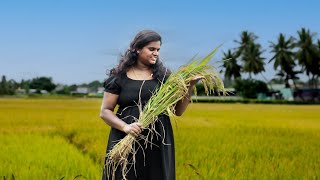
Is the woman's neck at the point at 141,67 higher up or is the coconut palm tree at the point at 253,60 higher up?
the coconut palm tree at the point at 253,60

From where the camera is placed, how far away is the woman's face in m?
3.08

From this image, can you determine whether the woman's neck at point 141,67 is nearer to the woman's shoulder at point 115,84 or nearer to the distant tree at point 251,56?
the woman's shoulder at point 115,84

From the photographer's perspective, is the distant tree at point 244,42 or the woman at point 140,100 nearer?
the woman at point 140,100

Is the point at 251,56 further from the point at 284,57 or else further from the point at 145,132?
the point at 145,132

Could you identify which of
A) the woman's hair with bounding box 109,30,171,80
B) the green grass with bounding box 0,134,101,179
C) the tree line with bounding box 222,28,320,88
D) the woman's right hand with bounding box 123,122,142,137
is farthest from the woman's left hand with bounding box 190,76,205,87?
the tree line with bounding box 222,28,320,88

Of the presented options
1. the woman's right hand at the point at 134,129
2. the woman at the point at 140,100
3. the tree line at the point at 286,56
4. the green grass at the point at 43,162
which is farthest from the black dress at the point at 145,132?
the tree line at the point at 286,56

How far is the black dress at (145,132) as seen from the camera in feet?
10.3

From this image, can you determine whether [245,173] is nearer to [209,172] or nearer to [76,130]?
[209,172]

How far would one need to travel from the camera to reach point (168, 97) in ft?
10.4

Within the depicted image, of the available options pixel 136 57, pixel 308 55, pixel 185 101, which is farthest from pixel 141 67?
pixel 308 55

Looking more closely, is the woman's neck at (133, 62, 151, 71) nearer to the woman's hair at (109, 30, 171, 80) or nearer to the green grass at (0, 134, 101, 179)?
the woman's hair at (109, 30, 171, 80)

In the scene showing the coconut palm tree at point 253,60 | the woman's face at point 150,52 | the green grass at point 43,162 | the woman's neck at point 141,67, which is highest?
the coconut palm tree at point 253,60

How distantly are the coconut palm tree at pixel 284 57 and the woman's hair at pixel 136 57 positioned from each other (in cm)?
5696

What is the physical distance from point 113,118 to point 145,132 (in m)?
0.21
